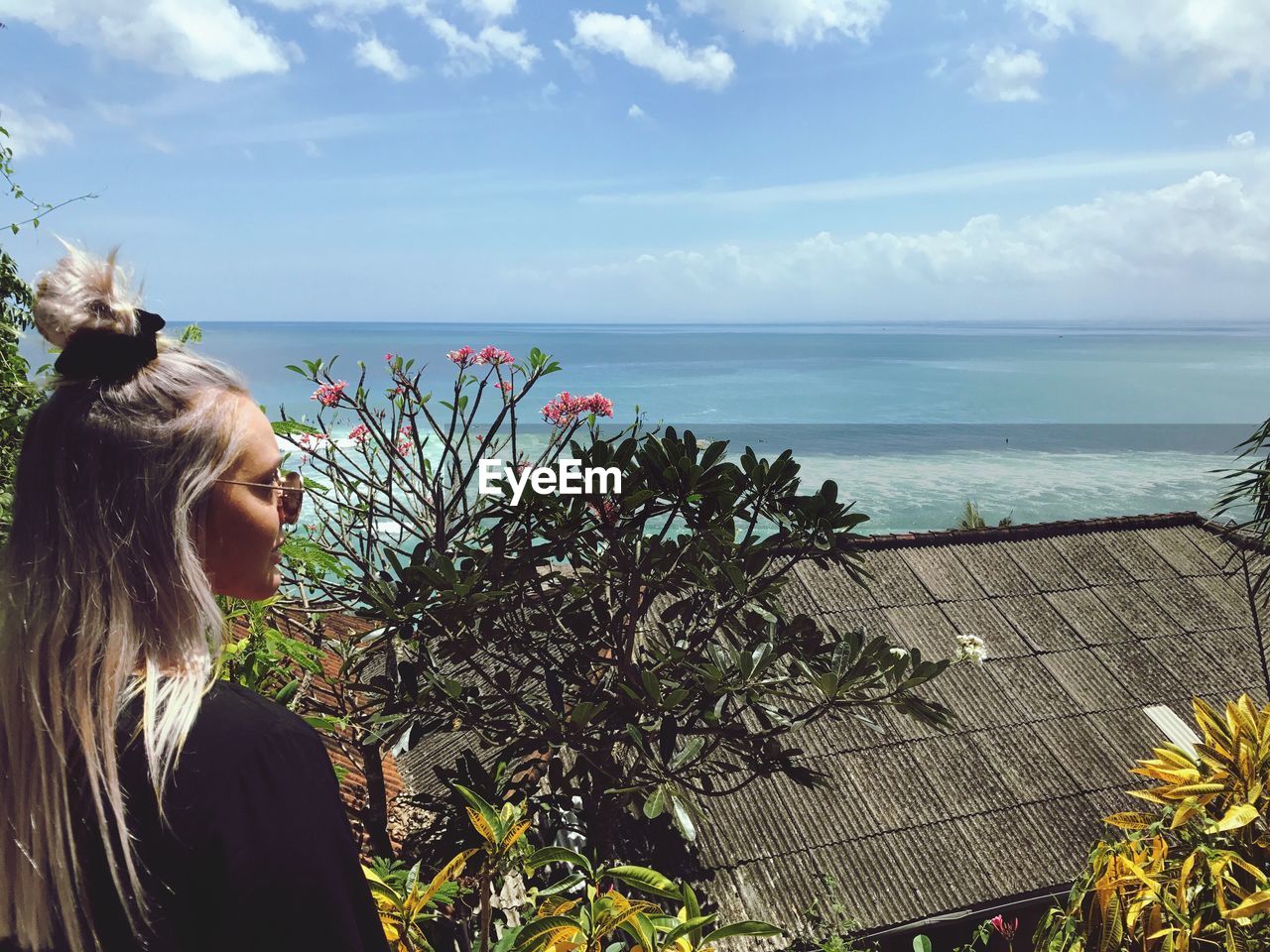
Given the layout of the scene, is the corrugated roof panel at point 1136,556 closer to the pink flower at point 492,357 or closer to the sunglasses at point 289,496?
the pink flower at point 492,357

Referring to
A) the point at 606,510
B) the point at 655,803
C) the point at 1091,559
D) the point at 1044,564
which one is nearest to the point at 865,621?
the point at 1044,564

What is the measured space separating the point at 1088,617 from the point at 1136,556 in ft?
5.12

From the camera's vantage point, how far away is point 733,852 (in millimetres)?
6953

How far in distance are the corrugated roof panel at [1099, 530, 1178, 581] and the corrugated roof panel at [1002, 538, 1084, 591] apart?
74 centimetres

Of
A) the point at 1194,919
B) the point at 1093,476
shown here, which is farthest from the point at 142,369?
the point at 1093,476

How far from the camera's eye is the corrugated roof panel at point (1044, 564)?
1024cm

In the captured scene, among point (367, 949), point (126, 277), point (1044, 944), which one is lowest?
point (1044, 944)

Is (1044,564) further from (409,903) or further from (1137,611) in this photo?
(409,903)

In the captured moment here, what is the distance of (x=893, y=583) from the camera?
9.66 metres

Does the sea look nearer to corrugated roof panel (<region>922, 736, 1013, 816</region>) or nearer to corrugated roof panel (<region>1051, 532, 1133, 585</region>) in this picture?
corrugated roof panel (<region>1051, 532, 1133, 585</region>)

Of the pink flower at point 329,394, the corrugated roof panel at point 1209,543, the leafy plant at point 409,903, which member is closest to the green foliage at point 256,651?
the leafy plant at point 409,903

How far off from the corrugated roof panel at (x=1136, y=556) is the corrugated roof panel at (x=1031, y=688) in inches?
90.8

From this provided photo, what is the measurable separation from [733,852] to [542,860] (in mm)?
5331

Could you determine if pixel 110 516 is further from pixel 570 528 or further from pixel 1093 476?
pixel 1093 476
